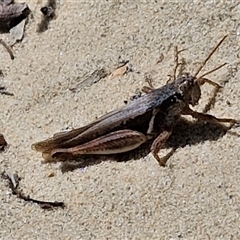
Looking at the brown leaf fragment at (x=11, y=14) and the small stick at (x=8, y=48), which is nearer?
the small stick at (x=8, y=48)

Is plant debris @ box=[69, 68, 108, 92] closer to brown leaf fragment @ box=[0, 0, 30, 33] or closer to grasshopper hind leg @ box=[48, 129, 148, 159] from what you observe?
grasshopper hind leg @ box=[48, 129, 148, 159]

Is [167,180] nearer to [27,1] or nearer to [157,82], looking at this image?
[157,82]

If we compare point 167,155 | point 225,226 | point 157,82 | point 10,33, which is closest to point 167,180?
point 167,155

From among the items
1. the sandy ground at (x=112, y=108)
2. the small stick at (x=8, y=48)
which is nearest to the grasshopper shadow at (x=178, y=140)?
the sandy ground at (x=112, y=108)

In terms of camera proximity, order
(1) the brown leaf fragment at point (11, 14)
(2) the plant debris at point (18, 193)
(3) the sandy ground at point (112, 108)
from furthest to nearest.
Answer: (1) the brown leaf fragment at point (11, 14)
(2) the plant debris at point (18, 193)
(3) the sandy ground at point (112, 108)

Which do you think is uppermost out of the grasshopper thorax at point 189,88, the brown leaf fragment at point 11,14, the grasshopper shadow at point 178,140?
the brown leaf fragment at point 11,14

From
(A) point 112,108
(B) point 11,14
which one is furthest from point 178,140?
(B) point 11,14

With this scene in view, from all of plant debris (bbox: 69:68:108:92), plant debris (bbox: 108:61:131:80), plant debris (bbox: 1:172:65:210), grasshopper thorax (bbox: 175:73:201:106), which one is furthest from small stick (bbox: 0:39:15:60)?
grasshopper thorax (bbox: 175:73:201:106)

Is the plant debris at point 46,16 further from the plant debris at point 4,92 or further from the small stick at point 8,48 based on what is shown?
the plant debris at point 4,92
